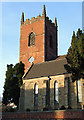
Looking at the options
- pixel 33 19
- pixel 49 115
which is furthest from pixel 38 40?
pixel 49 115

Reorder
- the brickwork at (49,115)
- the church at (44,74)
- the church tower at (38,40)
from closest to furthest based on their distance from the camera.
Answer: the brickwork at (49,115), the church at (44,74), the church tower at (38,40)

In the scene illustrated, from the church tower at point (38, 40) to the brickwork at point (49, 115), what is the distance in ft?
68.5

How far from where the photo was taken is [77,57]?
29906mm

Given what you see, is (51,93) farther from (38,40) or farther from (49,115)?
(38,40)

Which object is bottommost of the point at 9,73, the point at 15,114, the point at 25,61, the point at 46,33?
the point at 15,114

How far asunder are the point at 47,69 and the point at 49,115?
17.2 m

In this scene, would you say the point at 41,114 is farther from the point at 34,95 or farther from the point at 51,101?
the point at 34,95

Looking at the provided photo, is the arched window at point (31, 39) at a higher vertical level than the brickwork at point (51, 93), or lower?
higher

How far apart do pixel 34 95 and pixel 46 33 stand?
2043 cm

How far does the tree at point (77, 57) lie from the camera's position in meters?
29.8

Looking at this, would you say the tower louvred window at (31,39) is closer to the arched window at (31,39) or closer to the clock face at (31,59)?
the arched window at (31,39)

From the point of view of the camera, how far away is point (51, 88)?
4231cm

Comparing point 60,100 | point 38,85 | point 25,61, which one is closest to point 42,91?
point 38,85

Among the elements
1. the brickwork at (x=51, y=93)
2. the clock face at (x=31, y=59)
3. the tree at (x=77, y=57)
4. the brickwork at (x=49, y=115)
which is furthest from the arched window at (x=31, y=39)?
the tree at (x=77, y=57)
